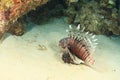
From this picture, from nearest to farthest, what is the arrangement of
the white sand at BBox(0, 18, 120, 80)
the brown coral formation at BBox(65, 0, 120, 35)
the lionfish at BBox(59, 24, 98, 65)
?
the white sand at BBox(0, 18, 120, 80) < the lionfish at BBox(59, 24, 98, 65) < the brown coral formation at BBox(65, 0, 120, 35)

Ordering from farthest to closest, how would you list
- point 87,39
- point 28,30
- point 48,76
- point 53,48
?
1. point 28,30
2. point 53,48
3. point 87,39
4. point 48,76

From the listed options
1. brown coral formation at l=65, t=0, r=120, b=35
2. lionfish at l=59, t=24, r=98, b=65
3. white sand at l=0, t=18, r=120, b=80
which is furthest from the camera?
brown coral formation at l=65, t=0, r=120, b=35

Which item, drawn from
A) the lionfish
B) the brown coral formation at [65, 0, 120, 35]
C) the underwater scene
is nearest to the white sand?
the underwater scene

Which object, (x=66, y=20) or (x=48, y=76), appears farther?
(x=66, y=20)

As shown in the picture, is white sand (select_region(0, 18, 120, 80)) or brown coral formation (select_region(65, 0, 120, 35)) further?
brown coral formation (select_region(65, 0, 120, 35))

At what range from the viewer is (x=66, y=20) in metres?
5.49

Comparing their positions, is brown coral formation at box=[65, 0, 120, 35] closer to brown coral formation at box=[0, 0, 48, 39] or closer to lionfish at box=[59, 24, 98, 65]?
lionfish at box=[59, 24, 98, 65]

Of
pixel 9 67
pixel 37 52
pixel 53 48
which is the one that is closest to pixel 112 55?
pixel 53 48

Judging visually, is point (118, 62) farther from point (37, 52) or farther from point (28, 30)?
point (28, 30)

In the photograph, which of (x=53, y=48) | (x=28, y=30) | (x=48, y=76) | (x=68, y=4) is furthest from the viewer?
(x=68, y=4)

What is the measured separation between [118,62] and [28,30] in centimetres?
170

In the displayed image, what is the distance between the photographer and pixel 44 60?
413cm

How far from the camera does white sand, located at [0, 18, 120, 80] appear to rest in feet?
12.5

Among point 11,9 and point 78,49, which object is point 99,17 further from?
point 11,9
